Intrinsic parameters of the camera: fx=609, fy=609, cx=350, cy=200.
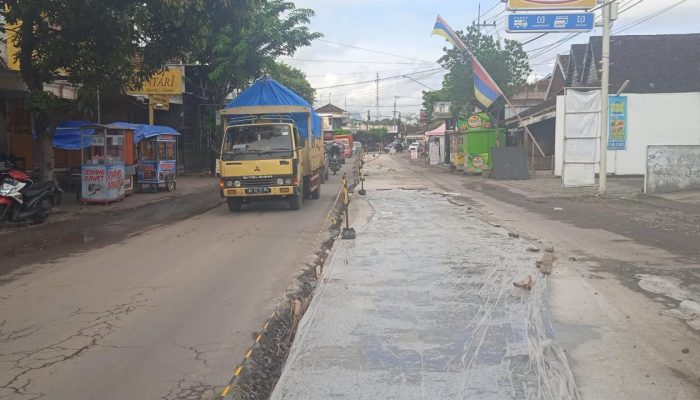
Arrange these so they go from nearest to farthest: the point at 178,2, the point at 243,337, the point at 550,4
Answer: the point at 243,337
the point at 178,2
the point at 550,4

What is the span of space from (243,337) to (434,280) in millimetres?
2873

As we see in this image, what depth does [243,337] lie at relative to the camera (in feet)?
18.7

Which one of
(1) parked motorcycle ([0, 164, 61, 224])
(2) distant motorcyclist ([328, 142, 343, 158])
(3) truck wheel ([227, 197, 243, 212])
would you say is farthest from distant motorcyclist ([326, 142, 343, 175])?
(1) parked motorcycle ([0, 164, 61, 224])

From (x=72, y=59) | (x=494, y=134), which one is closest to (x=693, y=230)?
(x=72, y=59)

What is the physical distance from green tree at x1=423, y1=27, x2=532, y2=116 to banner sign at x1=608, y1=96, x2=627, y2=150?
345 inches

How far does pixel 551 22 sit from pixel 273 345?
690 inches

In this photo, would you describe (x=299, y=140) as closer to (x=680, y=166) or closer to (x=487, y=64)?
(x=680, y=166)

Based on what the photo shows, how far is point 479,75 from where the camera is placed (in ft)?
98.8

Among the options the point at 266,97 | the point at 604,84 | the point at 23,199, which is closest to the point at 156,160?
the point at 266,97

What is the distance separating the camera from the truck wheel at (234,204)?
15.9 meters

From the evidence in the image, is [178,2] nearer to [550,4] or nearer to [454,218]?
[454,218]

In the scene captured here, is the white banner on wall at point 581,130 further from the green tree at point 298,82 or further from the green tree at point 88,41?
the green tree at point 298,82

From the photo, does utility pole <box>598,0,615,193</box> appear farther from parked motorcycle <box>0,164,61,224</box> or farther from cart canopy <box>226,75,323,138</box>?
parked motorcycle <box>0,164,61,224</box>

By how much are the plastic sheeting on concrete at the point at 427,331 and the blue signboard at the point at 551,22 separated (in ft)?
39.7
